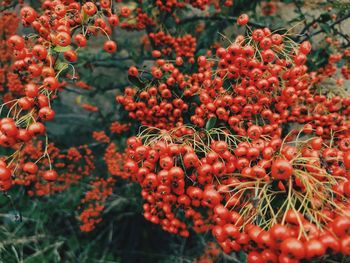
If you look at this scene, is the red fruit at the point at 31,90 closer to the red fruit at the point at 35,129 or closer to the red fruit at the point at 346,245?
the red fruit at the point at 35,129

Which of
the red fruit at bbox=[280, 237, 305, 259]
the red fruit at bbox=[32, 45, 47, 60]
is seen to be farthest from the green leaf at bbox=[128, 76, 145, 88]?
the red fruit at bbox=[280, 237, 305, 259]

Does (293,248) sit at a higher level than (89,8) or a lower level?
lower

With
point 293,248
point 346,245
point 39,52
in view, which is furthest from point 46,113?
point 346,245

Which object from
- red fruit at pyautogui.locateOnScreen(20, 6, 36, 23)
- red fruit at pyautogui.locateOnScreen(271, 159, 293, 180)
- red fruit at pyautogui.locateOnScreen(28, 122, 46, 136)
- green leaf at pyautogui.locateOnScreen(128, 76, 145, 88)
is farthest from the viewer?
green leaf at pyautogui.locateOnScreen(128, 76, 145, 88)

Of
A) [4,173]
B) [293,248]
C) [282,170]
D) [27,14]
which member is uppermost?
[27,14]

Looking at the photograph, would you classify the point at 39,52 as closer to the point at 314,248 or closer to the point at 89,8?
the point at 89,8

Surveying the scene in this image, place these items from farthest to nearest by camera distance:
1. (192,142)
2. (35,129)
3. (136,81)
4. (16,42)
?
(136,81)
(192,142)
(16,42)
(35,129)

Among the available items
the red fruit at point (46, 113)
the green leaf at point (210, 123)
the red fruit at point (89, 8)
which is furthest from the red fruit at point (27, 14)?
the green leaf at point (210, 123)

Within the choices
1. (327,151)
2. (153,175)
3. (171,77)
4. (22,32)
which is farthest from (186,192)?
(22,32)

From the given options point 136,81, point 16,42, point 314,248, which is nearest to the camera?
point 314,248

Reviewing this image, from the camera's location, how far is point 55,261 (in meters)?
3.22

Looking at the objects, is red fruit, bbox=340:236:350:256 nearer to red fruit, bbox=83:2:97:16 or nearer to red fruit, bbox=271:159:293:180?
red fruit, bbox=271:159:293:180

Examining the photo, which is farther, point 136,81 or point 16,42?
point 136,81

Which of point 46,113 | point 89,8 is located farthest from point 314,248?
point 89,8
